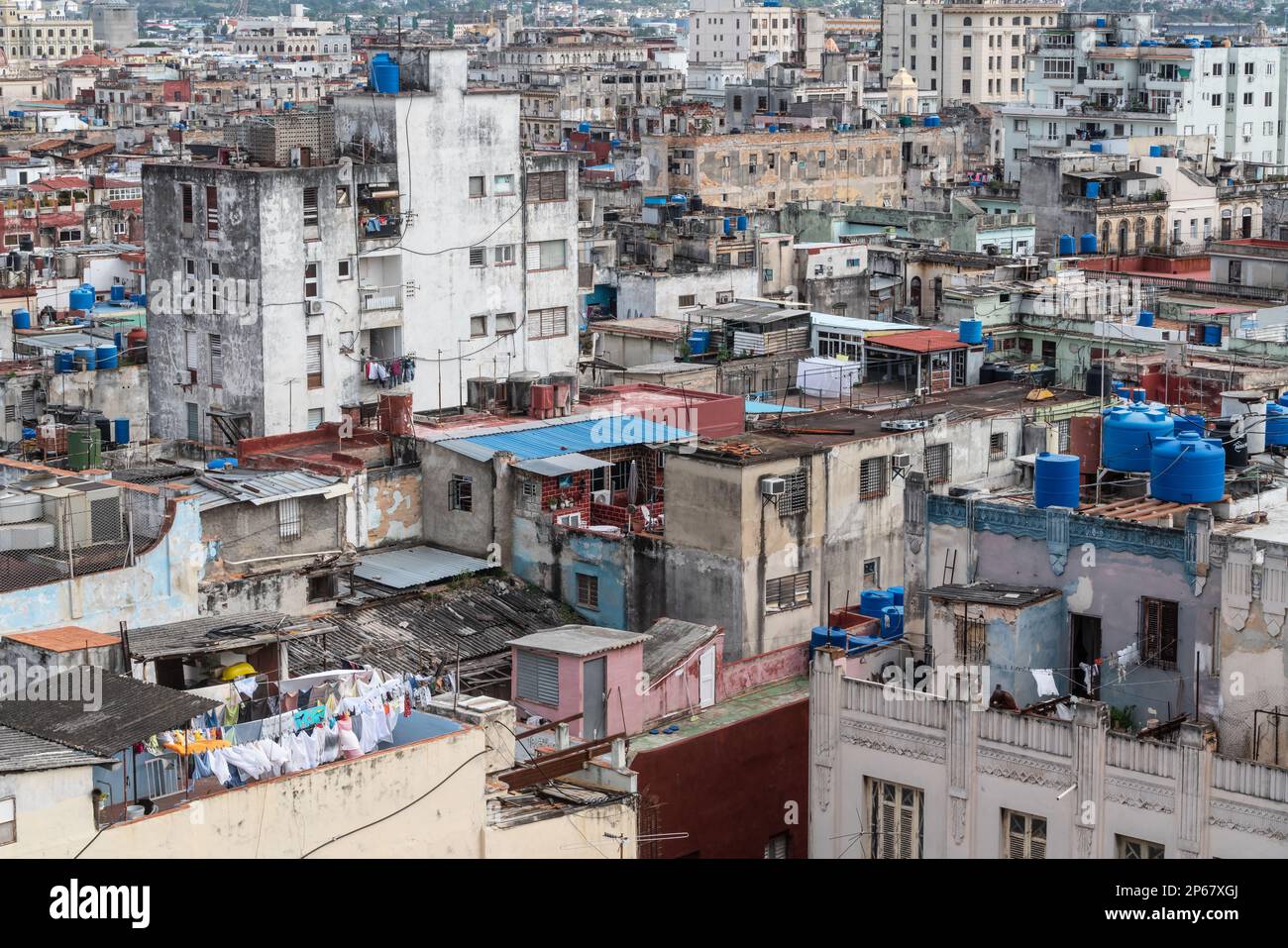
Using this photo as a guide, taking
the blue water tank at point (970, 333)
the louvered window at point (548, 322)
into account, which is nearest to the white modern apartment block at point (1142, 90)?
the louvered window at point (548, 322)

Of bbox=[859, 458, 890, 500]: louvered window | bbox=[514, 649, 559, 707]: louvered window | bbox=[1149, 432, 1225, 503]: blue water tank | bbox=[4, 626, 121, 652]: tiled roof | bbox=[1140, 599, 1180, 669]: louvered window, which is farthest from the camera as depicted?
bbox=[859, 458, 890, 500]: louvered window

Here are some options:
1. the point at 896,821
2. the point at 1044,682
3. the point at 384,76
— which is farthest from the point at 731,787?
the point at 384,76

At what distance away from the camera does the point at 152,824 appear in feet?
90.1

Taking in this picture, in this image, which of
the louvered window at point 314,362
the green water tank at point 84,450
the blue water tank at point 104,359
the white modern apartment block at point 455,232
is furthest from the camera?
the blue water tank at point 104,359

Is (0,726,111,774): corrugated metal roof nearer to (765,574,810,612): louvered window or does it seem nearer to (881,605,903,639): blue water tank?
(881,605,903,639): blue water tank

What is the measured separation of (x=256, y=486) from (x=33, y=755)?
21483mm

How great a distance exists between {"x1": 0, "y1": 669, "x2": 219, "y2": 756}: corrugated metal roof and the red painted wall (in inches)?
373

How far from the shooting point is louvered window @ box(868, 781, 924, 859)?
110ft

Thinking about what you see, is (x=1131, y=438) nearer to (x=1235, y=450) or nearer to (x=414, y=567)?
(x=1235, y=450)

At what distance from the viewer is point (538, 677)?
41750 millimetres

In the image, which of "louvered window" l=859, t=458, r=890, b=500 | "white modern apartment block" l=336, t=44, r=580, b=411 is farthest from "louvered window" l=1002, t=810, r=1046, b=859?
"white modern apartment block" l=336, t=44, r=580, b=411

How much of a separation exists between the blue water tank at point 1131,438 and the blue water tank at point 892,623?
488 cm

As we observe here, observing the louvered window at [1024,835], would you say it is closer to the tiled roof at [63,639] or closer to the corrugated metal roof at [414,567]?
the tiled roof at [63,639]

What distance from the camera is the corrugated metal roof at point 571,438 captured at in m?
52.5
